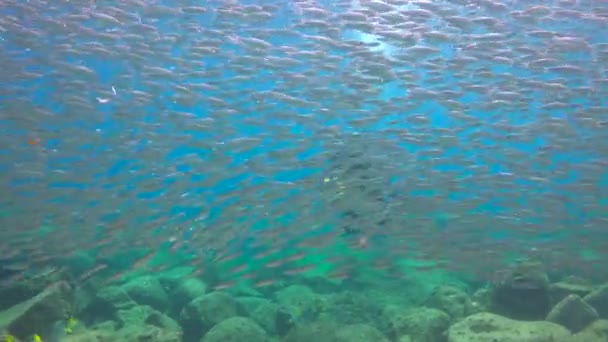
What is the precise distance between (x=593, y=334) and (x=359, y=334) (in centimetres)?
595

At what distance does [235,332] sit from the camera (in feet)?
46.4

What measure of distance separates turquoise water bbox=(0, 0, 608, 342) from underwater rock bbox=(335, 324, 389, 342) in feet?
0.33

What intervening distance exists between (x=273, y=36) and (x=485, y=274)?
50.6 feet

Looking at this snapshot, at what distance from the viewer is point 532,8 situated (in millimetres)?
10156

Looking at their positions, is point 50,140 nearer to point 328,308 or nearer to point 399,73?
point 399,73

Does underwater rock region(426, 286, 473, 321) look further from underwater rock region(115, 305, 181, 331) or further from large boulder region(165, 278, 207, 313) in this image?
underwater rock region(115, 305, 181, 331)

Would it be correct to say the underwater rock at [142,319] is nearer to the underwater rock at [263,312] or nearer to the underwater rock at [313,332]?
the underwater rock at [263,312]

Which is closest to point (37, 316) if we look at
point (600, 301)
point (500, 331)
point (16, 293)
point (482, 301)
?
point (16, 293)

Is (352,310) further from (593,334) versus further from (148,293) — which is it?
(593,334)

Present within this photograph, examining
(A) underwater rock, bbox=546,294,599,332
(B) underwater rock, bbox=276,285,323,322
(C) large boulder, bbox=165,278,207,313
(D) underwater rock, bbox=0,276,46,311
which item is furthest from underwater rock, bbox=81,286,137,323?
(A) underwater rock, bbox=546,294,599,332

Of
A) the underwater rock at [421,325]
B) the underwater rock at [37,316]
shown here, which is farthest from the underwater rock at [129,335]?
the underwater rock at [421,325]

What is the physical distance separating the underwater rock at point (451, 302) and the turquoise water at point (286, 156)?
11 cm

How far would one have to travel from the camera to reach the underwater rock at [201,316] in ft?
50.0

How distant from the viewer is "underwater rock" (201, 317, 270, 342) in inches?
550
